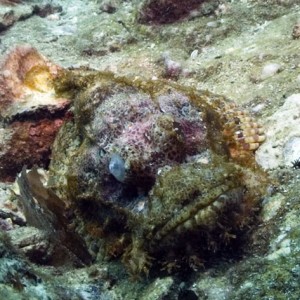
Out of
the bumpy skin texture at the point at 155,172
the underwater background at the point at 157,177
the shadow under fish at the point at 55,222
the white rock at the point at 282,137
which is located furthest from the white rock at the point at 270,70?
the shadow under fish at the point at 55,222

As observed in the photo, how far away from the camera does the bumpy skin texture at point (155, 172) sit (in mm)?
2768

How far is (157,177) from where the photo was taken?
10.1 feet

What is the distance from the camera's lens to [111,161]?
129 inches

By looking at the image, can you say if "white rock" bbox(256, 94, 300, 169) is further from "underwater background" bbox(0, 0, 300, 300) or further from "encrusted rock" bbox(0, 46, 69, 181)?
"encrusted rock" bbox(0, 46, 69, 181)

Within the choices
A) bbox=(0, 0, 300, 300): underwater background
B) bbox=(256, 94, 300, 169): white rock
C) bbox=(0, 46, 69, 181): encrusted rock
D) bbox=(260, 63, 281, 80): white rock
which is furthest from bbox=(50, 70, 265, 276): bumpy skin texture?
bbox=(260, 63, 281, 80): white rock

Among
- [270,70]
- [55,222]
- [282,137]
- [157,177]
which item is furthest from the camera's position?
[270,70]

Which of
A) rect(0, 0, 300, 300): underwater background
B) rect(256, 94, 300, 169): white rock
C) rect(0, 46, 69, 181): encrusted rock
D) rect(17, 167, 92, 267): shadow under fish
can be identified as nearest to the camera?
rect(0, 0, 300, 300): underwater background

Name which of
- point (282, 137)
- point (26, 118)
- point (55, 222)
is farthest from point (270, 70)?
point (55, 222)

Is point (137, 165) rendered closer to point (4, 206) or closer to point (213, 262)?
point (213, 262)

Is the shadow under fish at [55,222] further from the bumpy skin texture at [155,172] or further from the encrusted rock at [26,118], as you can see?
the encrusted rock at [26,118]

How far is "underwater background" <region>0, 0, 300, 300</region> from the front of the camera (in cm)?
271

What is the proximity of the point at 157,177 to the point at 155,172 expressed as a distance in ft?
0.15

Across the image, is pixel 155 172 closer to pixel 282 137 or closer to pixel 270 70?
pixel 282 137

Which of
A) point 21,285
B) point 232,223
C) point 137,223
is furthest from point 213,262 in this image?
point 21,285
